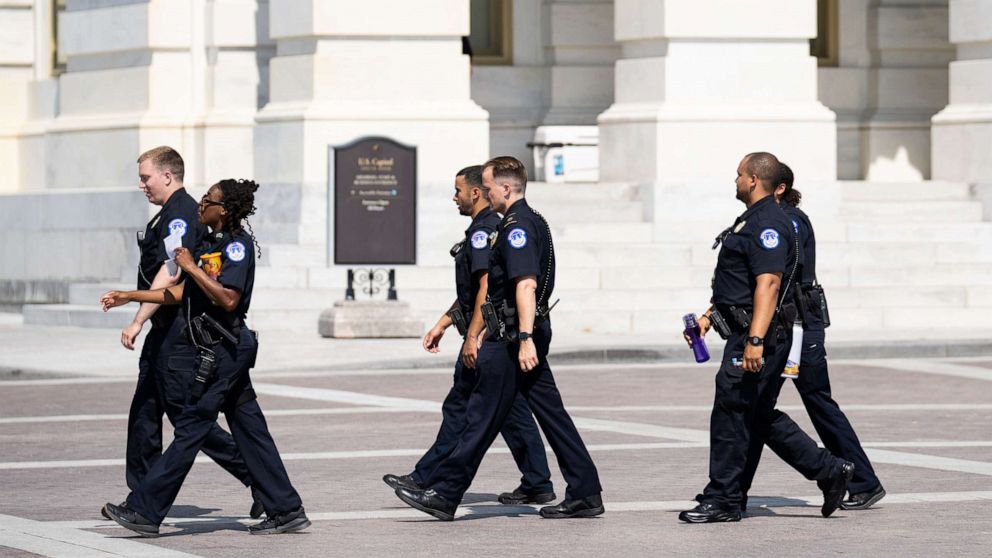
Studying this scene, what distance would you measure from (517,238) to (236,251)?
1277 millimetres

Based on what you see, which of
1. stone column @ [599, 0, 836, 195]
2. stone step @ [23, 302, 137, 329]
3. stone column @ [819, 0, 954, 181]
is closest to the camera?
stone step @ [23, 302, 137, 329]

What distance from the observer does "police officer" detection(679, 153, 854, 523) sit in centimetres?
965

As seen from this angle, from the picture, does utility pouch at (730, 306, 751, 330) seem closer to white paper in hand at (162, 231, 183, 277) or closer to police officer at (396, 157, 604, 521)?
police officer at (396, 157, 604, 521)

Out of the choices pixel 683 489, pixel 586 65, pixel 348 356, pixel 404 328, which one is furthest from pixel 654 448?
pixel 586 65

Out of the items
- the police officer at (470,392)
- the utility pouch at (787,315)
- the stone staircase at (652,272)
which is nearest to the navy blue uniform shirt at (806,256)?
the utility pouch at (787,315)

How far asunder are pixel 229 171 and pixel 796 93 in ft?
21.0

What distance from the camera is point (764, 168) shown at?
9883 millimetres

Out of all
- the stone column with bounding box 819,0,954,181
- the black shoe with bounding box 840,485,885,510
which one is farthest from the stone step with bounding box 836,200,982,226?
the black shoe with bounding box 840,485,885,510

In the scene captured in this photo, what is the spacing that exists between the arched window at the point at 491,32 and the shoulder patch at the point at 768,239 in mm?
17444

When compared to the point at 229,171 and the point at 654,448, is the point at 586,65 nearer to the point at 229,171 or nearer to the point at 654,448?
the point at 229,171

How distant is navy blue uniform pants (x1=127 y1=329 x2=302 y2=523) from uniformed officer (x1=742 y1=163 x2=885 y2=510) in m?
2.22

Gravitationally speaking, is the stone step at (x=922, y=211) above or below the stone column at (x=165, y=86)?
below

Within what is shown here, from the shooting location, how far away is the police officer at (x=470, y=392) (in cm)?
1020

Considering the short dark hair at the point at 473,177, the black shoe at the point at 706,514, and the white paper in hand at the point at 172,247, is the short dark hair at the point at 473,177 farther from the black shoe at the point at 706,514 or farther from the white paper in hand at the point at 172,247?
the black shoe at the point at 706,514
